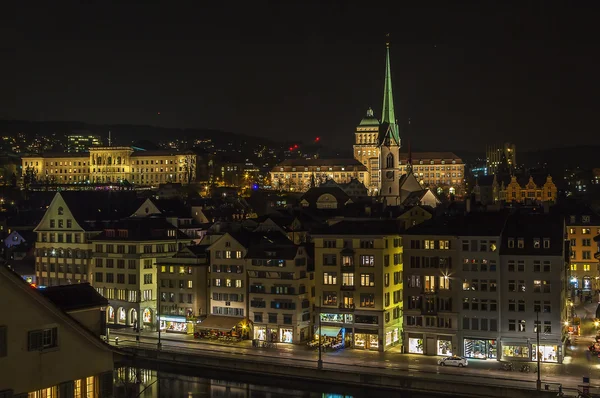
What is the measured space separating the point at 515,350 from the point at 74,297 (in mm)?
38245

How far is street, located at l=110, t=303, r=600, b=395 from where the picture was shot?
1732 inches

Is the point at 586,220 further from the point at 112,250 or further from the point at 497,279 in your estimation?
the point at 112,250

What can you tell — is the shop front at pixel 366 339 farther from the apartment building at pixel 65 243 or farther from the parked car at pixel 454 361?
the apartment building at pixel 65 243

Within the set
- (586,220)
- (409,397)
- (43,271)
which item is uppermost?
(586,220)

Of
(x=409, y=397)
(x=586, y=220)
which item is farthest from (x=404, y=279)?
(x=586, y=220)

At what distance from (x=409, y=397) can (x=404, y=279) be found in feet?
38.7

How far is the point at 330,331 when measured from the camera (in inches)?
2207

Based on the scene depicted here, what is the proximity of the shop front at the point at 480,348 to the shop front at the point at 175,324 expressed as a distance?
21.9 m

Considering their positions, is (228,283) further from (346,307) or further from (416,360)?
(416,360)

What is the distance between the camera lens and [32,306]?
10891 mm

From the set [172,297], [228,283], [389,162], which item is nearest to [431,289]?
[228,283]

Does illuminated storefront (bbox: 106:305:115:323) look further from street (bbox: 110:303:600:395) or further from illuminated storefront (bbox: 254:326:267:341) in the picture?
illuminated storefront (bbox: 254:326:267:341)

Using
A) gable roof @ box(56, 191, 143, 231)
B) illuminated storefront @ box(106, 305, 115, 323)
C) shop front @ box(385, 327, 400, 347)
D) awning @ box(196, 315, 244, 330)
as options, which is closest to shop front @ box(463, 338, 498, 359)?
shop front @ box(385, 327, 400, 347)

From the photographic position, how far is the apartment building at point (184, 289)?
207ft
